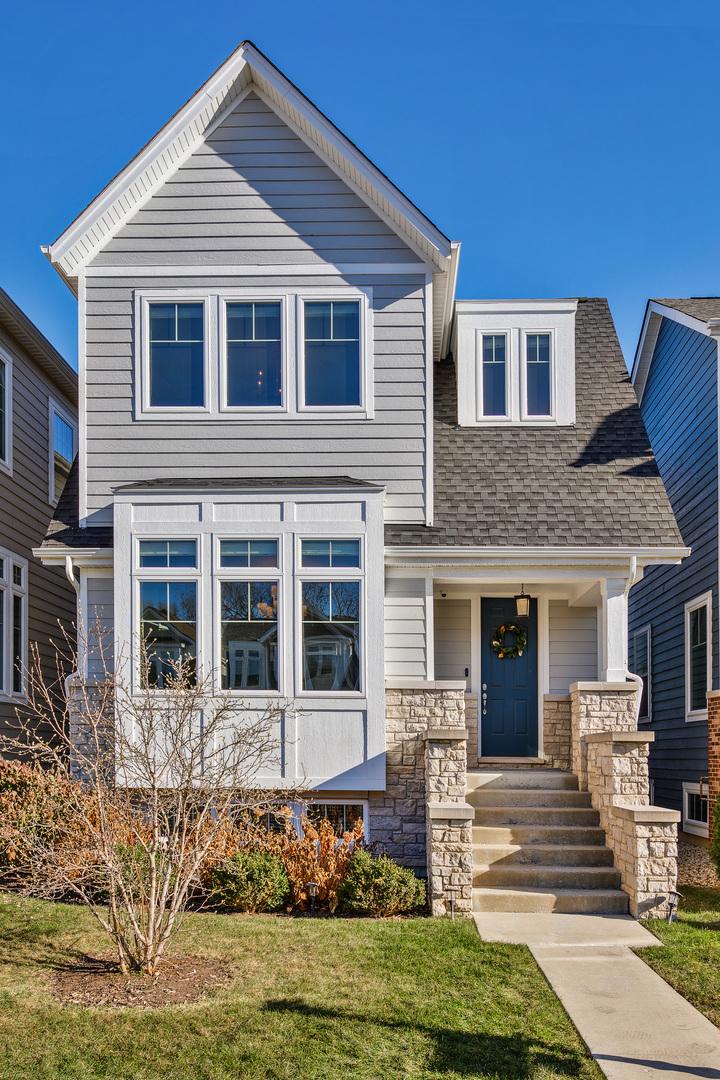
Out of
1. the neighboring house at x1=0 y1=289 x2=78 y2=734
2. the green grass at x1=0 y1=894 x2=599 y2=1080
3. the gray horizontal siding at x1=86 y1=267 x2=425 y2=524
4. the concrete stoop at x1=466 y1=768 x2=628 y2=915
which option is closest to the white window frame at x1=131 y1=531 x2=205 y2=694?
the gray horizontal siding at x1=86 y1=267 x2=425 y2=524

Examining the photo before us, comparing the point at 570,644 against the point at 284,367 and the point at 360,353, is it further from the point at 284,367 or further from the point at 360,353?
the point at 284,367

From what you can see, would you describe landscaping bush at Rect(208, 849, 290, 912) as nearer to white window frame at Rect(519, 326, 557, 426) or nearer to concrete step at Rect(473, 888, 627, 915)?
concrete step at Rect(473, 888, 627, 915)

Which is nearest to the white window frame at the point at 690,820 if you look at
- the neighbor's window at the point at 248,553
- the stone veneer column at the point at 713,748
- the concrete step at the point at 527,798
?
the stone veneer column at the point at 713,748

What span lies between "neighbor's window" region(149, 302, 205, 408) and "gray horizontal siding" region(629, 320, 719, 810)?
637 centimetres

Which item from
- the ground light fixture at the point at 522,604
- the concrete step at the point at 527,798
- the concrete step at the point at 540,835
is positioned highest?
the ground light fixture at the point at 522,604

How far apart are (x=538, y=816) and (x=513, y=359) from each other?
5.41 m

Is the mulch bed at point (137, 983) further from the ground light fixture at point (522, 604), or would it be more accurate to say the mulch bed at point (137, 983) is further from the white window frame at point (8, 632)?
the white window frame at point (8, 632)

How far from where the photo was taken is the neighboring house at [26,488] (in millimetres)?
13797

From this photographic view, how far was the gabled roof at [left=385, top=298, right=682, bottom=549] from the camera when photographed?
1107cm

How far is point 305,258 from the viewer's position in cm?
1127

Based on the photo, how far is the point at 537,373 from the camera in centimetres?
1251

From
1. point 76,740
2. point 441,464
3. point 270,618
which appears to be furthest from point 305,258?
point 76,740

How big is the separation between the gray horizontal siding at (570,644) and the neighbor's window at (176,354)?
4.87m

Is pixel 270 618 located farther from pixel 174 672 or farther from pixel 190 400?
pixel 190 400
